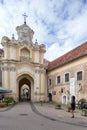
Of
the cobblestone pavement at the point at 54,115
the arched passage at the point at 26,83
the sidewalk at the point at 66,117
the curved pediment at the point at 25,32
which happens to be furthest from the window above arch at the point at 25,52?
the sidewalk at the point at 66,117

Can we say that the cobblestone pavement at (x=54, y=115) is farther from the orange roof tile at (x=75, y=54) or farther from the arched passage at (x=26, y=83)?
the arched passage at (x=26, y=83)

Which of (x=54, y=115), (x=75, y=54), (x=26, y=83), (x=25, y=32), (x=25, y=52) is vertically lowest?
(x=54, y=115)

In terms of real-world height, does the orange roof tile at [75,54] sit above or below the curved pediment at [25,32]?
below

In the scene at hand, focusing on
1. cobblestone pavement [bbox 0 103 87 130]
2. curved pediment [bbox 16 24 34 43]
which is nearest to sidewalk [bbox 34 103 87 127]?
cobblestone pavement [bbox 0 103 87 130]

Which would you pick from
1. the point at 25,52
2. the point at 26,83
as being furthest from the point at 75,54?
the point at 26,83

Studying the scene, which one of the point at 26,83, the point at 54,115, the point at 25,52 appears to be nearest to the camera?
the point at 54,115

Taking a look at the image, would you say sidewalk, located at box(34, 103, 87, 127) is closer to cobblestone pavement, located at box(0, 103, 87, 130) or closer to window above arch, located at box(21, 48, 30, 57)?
cobblestone pavement, located at box(0, 103, 87, 130)

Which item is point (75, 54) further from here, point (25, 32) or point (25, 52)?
point (25, 32)

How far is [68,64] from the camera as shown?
95.1ft

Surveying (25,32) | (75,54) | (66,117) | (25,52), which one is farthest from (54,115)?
(25,32)

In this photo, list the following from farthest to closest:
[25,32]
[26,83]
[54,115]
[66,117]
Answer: [26,83] → [25,32] → [54,115] → [66,117]

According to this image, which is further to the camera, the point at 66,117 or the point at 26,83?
the point at 26,83

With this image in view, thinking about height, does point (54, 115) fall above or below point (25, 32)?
below

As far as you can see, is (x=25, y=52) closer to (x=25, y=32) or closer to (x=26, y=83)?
(x=25, y=32)
